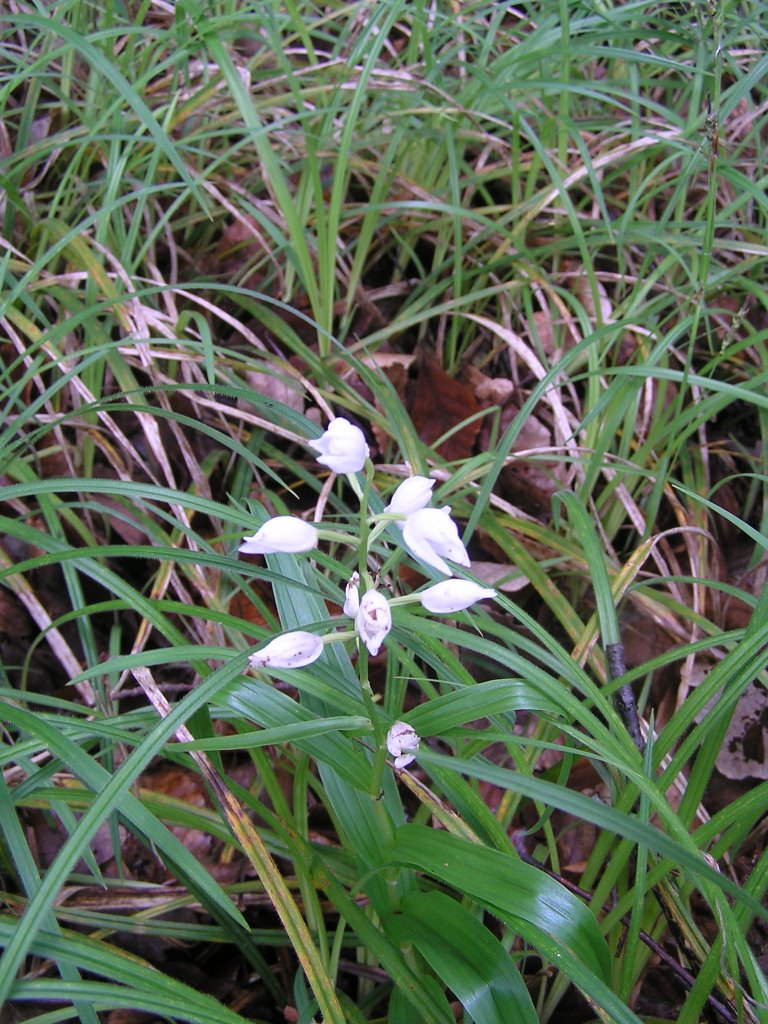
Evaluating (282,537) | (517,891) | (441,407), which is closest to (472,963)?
(517,891)

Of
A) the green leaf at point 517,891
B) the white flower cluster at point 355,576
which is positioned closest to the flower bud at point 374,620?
the white flower cluster at point 355,576

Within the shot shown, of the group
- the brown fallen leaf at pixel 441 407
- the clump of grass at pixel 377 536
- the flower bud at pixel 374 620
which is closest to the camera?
the flower bud at pixel 374 620

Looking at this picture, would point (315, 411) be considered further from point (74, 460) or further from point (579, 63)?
point (579, 63)

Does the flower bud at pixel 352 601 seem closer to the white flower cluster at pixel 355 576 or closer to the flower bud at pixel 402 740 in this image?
the white flower cluster at pixel 355 576

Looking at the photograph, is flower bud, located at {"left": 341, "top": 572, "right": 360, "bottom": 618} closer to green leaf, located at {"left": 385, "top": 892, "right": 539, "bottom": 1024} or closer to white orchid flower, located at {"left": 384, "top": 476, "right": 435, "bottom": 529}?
white orchid flower, located at {"left": 384, "top": 476, "right": 435, "bottom": 529}

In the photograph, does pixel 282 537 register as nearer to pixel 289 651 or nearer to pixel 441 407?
pixel 289 651

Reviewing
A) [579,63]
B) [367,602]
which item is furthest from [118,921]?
[579,63]
